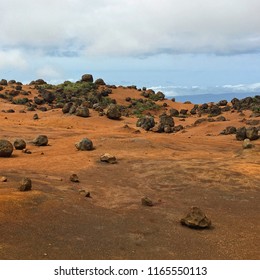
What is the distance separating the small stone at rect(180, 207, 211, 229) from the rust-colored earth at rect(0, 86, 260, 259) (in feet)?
0.55

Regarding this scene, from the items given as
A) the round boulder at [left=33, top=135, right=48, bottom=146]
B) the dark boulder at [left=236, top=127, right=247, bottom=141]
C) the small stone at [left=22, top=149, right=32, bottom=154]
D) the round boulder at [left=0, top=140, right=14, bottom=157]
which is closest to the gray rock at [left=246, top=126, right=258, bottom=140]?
the dark boulder at [left=236, top=127, right=247, bottom=141]

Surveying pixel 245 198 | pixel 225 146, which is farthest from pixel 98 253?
pixel 225 146

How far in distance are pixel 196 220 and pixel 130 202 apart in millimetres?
2254

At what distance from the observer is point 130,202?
10938 mm

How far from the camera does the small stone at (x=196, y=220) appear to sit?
30.5ft

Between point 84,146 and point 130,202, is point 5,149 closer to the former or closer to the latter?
point 84,146

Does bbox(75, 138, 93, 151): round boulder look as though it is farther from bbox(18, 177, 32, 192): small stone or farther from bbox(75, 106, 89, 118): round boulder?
bbox(75, 106, 89, 118): round boulder

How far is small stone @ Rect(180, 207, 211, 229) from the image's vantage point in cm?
930

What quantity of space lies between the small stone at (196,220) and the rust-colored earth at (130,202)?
0.17 meters

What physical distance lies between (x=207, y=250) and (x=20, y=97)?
4362 centimetres

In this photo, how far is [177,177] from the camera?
1377 cm

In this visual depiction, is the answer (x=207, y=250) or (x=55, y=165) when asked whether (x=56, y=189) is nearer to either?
(x=55, y=165)

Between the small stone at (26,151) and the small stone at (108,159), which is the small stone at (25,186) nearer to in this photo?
the small stone at (108,159)

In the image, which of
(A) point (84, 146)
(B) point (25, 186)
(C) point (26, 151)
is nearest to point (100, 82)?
(A) point (84, 146)
